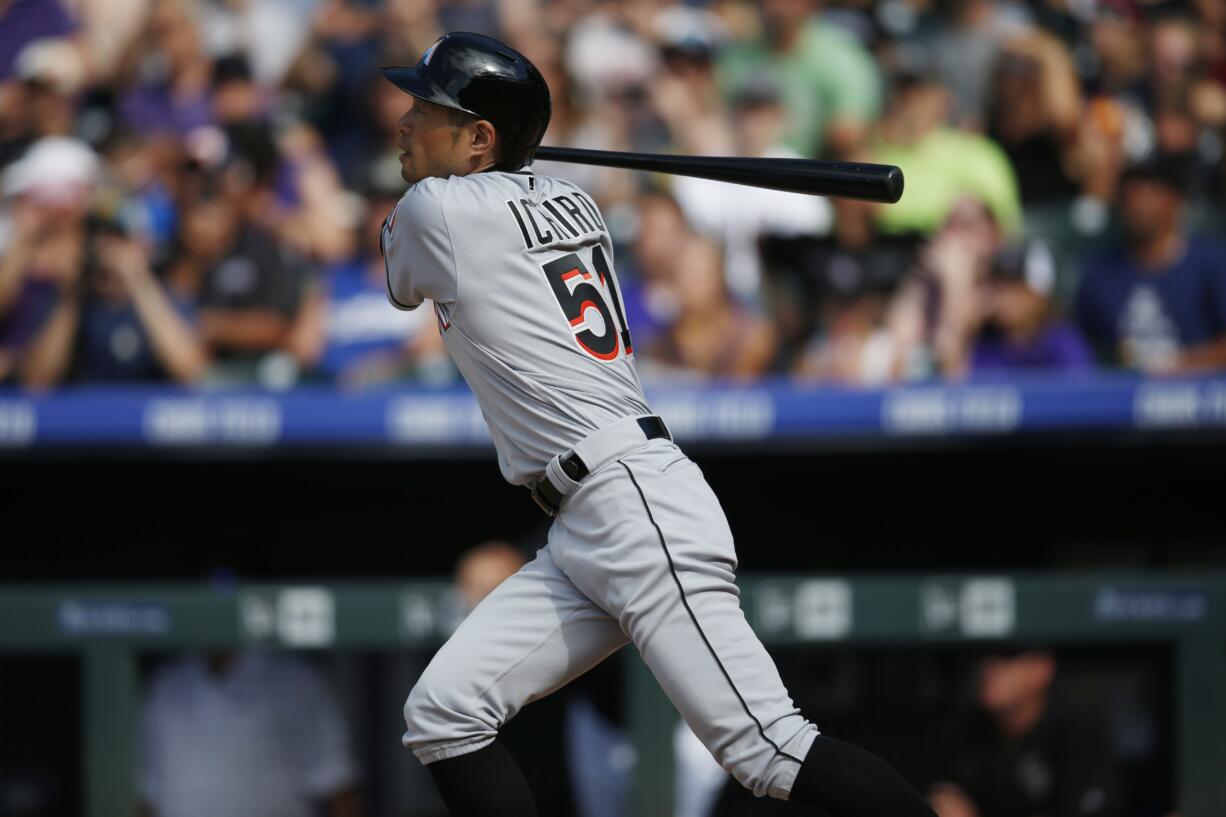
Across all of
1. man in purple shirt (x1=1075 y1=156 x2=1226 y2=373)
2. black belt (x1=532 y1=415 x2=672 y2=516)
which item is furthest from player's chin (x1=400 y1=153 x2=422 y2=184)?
man in purple shirt (x1=1075 y1=156 x2=1226 y2=373)

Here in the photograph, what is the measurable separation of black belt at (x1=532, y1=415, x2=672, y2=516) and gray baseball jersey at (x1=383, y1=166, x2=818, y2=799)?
0.5 inches

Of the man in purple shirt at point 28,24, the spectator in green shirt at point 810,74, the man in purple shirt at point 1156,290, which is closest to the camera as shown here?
the man in purple shirt at point 1156,290

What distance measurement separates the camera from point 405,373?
5.57 metres

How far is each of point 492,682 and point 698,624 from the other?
34 cm

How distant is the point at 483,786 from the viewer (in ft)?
8.86

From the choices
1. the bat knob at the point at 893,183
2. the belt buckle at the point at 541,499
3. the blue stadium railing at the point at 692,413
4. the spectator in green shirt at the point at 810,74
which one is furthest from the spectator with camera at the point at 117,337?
the bat knob at the point at 893,183

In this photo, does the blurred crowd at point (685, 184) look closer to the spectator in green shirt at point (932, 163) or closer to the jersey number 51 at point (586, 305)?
the spectator in green shirt at point (932, 163)

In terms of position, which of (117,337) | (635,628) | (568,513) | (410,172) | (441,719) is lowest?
(441,719)

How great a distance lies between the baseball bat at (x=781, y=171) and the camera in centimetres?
290

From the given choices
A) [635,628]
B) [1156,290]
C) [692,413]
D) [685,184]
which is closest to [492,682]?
[635,628]

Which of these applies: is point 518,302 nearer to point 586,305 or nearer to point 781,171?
point 586,305

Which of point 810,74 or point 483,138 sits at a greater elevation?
point 810,74

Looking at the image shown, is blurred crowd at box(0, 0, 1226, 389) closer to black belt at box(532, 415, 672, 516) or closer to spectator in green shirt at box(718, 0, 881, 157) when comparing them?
spectator in green shirt at box(718, 0, 881, 157)

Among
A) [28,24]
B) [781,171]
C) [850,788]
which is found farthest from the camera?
[28,24]
